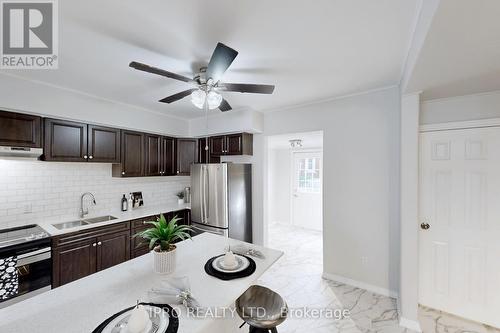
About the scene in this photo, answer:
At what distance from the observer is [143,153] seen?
334cm

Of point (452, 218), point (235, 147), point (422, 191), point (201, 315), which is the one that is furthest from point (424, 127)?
point (201, 315)

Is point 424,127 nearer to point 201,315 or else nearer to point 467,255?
point 467,255

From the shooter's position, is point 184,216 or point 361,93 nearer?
point 361,93

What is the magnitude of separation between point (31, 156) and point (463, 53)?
4.02 metres

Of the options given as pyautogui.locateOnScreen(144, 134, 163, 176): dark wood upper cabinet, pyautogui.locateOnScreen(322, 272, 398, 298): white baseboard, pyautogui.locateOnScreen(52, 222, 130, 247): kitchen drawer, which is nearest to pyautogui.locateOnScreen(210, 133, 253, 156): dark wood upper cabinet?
pyautogui.locateOnScreen(144, 134, 163, 176): dark wood upper cabinet

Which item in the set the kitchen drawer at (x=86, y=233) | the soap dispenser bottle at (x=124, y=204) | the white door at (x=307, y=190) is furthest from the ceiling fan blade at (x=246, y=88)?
the white door at (x=307, y=190)

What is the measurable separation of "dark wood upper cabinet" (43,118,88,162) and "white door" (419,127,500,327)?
4245mm

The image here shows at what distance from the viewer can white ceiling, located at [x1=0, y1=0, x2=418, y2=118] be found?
125 cm

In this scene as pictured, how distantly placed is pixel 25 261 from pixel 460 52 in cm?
401

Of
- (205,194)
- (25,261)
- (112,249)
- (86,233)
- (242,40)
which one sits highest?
(242,40)

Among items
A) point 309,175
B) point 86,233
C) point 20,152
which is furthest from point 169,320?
point 309,175

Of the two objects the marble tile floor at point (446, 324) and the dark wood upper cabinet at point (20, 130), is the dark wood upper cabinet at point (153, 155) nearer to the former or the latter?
the dark wood upper cabinet at point (20, 130)

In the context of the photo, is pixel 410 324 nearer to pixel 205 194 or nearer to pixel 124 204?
pixel 205 194

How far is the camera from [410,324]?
2.00 metres
